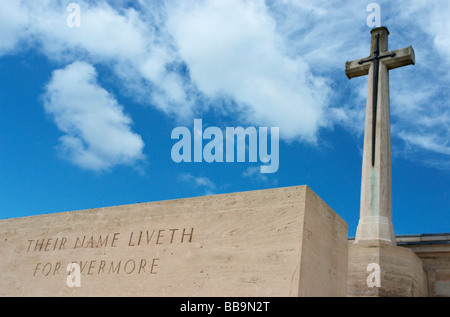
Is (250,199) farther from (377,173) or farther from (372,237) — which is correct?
(377,173)

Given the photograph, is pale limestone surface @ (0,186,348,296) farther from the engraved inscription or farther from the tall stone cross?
the tall stone cross

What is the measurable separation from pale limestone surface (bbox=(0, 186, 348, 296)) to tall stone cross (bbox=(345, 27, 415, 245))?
7.06 metres

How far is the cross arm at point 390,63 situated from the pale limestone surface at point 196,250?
443 inches

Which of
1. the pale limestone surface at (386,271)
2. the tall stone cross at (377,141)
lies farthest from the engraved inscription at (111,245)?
the tall stone cross at (377,141)

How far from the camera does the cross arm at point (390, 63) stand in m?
15.7

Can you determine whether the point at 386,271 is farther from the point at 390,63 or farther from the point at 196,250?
the point at 390,63

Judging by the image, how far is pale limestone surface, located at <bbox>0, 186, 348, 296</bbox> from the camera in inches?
211

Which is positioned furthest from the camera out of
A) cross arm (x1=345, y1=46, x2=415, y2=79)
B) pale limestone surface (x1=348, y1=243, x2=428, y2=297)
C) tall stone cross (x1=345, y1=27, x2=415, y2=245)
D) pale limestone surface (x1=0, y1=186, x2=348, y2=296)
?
cross arm (x1=345, y1=46, x2=415, y2=79)

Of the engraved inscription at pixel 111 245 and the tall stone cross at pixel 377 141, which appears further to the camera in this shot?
the tall stone cross at pixel 377 141

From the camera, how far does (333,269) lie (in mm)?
5969

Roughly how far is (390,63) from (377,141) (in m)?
3.41

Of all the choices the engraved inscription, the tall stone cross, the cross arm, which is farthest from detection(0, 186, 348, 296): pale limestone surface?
the cross arm

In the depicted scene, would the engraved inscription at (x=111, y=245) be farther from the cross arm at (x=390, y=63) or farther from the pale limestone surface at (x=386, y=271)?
the cross arm at (x=390, y=63)
